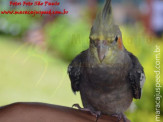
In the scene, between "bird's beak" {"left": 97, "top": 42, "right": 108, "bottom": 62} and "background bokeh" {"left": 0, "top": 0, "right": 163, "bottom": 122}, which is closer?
"bird's beak" {"left": 97, "top": 42, "right": 108, "bottom": 62}

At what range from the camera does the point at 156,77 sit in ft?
3.32

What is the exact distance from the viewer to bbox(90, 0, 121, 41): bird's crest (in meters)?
0.60

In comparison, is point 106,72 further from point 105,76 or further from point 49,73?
point 49,73

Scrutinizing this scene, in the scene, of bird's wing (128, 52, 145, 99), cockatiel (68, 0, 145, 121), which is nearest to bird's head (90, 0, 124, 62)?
cockatiel (68, 0, 145, 121)

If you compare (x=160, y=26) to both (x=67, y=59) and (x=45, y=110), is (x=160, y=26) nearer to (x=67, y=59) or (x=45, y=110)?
(x=67, y=59)

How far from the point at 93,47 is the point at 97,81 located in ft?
0.41

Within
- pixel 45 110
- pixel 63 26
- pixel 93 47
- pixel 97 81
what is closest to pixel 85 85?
pixel 97 81

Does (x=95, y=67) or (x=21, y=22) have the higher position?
(x=21, y=22)

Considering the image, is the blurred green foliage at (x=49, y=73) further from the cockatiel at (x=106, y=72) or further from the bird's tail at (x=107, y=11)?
the bird's tail at (x=107, y=11)

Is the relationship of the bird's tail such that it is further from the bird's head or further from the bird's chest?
the bird's chest

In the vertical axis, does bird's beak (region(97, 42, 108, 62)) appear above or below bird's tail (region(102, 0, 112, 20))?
below

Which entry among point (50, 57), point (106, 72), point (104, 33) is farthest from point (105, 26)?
point (50, 57)

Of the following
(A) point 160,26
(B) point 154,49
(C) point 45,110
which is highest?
(A) point 160,26

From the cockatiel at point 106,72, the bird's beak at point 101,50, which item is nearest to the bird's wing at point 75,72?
the cockatiel at point 106,72
